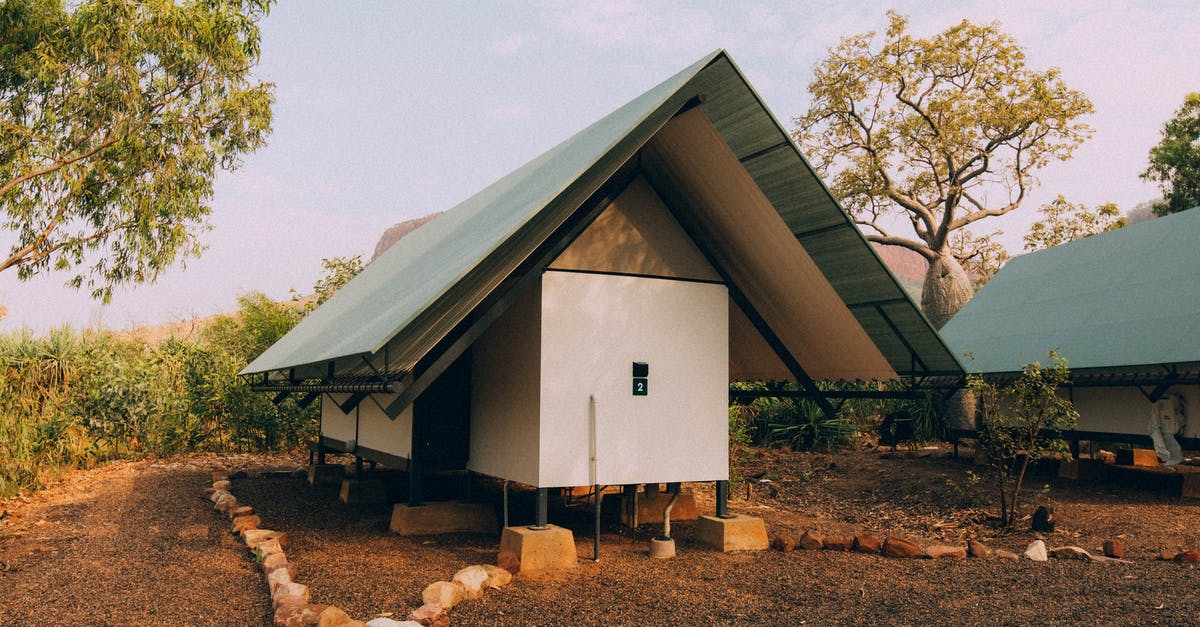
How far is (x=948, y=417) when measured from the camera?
17219 mm

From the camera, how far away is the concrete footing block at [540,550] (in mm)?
5914

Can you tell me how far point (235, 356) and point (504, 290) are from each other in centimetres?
1169

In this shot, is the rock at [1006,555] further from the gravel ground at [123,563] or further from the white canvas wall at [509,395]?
the gravel ground at [123,563]

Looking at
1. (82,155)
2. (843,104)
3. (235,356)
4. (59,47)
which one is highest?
(843,104)

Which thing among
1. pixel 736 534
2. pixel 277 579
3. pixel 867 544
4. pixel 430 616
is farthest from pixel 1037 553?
pixel 277 579

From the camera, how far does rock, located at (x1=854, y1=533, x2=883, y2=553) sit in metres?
6.79

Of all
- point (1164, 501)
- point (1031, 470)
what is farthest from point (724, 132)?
point (1031, 470)

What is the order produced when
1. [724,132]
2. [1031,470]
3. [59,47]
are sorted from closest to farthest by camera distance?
1. [724,132]
2. [1031,470]
3. [59,47]

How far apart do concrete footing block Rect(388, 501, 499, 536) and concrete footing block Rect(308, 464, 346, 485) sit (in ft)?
13.5

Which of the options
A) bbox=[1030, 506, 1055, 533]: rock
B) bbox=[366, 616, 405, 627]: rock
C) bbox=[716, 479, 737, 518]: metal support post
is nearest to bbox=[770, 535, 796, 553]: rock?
bbox=[716, 479, 737, 518]: metal support post

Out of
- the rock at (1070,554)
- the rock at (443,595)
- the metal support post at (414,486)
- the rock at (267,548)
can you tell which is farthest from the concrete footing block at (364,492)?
the rock at (1070,554)

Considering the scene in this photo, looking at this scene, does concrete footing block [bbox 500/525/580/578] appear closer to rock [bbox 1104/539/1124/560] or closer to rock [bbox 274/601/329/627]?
rock [bbox 274/601/329/627]

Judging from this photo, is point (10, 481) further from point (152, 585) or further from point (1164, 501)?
point (1164, 501)

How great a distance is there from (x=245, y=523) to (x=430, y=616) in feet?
12.5
